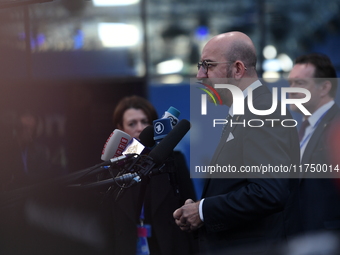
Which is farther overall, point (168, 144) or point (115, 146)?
point (115, 146)

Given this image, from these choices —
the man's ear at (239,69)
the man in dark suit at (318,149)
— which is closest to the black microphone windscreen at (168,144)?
the man's ear at (239,69)

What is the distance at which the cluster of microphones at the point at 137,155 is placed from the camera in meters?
2.08

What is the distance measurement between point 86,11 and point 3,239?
3.55 meters

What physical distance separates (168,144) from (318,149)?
4.82 feet

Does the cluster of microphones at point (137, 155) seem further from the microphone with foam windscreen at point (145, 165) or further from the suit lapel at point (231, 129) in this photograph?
the suit lapel at point (231, 129)

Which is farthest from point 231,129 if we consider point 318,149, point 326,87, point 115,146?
point 326,87

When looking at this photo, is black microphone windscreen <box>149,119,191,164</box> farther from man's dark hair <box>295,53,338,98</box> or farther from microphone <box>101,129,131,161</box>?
man's dark hair <box>295,53,338,98</box>

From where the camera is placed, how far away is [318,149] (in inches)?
131

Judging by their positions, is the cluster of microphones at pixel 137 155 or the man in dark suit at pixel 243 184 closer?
the cluster of microphones at pixel 137 155

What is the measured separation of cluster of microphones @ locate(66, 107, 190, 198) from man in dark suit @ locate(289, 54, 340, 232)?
3.83 ft

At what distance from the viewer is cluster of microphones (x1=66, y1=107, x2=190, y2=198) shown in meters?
2.08

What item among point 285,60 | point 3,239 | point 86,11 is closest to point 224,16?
point 285,60

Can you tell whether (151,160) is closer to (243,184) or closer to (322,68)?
(243,184)

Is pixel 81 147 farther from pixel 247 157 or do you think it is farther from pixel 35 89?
pixel 247 157
